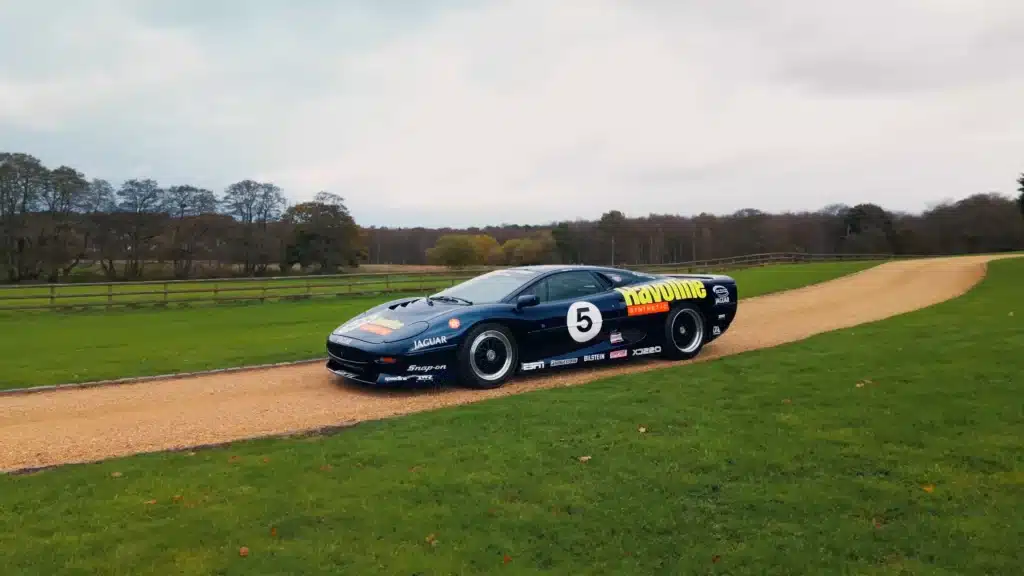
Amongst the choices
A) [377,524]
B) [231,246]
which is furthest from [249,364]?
[231,246]

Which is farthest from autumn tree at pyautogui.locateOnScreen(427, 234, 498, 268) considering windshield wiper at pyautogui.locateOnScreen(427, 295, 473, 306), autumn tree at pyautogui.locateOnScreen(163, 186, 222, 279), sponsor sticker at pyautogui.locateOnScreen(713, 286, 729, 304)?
windshield wiper at pyautogui.locateOnScreen(427, 295, 473, 306)

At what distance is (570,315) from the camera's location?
8898 millimetres

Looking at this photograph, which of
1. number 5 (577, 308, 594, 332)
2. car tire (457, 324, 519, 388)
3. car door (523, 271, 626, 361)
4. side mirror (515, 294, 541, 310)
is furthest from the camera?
number 5 (577, 308, 594, 332)

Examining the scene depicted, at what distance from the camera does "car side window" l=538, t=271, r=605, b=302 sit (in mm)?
9031

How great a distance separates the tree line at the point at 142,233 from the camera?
48875mm

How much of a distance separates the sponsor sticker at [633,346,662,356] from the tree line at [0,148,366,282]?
4674 cm

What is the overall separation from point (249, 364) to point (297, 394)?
2688mm

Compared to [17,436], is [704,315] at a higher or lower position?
higher

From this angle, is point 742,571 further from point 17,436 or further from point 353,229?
point 353,229

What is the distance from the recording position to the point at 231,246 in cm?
5425

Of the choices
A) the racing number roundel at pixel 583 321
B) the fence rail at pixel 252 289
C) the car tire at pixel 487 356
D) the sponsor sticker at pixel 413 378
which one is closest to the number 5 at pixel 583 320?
the racing number roundel at pixel 583 321

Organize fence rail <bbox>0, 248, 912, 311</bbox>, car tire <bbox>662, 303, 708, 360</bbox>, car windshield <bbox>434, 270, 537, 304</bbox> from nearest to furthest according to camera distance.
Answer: car windshield <bbox>434, 270, 537, 304</bbox> < car tire <bbox>662, 303, 708, 360</bbox> < fence rail <bbox>0, 248, 912, 311</bbox>

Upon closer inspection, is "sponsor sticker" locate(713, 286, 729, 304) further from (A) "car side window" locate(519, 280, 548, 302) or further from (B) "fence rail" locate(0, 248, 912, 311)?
(B) "fence rail" locate(0, 248, 912, 311)

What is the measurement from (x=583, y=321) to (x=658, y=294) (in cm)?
136
